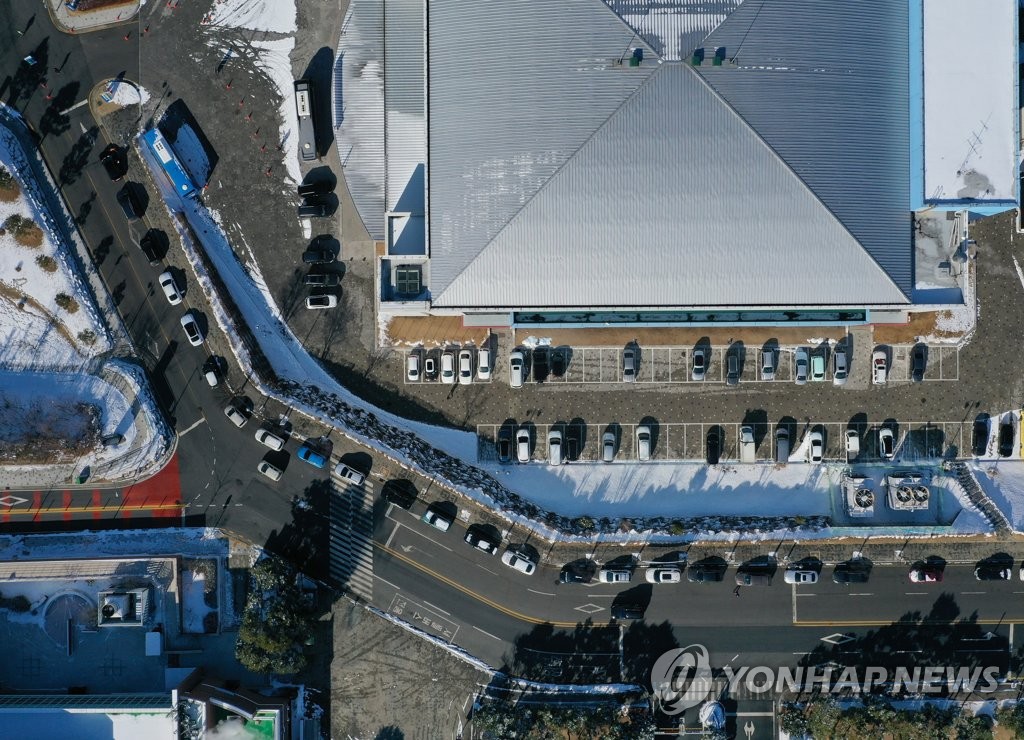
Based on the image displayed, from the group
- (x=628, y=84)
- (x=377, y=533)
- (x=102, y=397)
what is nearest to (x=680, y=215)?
(x=628, y=84)

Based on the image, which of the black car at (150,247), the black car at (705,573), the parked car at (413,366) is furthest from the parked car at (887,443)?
the black car at (150,247)

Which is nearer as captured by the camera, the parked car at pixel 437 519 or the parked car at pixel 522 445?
the parked car at pixel 437 519

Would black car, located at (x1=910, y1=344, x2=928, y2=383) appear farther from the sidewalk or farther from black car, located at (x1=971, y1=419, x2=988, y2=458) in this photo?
the sidewalk

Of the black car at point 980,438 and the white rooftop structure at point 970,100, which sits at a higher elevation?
the white rooftop structure at point 970,100

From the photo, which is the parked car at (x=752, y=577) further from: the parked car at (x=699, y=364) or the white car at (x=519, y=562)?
the white car at (x=519, y=562)

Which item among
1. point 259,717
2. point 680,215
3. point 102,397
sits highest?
point 680,215

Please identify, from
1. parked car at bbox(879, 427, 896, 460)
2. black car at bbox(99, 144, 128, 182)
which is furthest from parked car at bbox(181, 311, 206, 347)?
parked car at bbox(879, 427, 896, 460)

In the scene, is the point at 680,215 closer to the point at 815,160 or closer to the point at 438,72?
the point at 815,160
